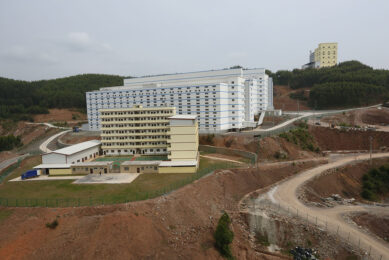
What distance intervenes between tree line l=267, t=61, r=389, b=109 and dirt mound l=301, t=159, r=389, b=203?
4937 centimetres

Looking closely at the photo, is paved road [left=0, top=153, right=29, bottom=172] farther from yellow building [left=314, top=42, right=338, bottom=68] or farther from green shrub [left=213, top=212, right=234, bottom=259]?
yellow building [left=314, top=42, right=338, bottom=68]

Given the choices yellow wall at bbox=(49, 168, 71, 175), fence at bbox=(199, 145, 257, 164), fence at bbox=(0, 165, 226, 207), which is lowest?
fence at bbox=(0, 165, 226, 207)

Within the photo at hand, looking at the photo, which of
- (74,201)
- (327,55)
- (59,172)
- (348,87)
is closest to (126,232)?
(74,201)

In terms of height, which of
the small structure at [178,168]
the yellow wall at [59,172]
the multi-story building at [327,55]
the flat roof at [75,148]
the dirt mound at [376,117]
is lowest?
the yellow wall at [59,172]

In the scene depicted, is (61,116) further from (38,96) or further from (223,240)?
(223,240)

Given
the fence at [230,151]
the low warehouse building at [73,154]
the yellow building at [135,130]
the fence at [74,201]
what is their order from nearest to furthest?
the fence at [74,201]
the low warehouse building at [73,154]
the fence at [230,151]
the yellow building at [135,130]

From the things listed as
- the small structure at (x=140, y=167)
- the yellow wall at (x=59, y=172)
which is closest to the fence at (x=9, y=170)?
the yellow wall at (x=59, y=172)

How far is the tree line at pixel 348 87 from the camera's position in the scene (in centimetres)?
8456

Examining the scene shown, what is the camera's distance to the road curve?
2475 cm

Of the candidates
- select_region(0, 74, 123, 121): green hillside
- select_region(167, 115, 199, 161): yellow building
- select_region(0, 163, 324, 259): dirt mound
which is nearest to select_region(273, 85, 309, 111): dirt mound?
select_region(167, 115, 199, 161): yellow building

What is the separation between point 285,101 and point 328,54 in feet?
151

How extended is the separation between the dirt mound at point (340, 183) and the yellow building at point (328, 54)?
338 ft

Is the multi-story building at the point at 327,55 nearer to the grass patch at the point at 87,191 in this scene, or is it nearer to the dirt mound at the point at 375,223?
the dirt mound at the point at 375,223

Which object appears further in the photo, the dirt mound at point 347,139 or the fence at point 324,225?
the dirt mound at point 347,139
